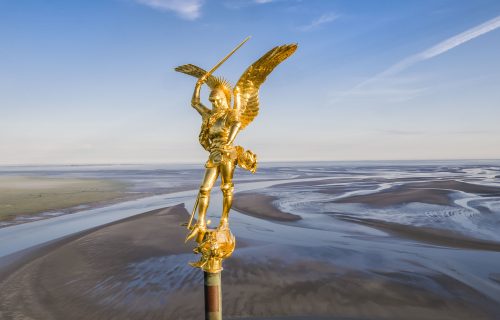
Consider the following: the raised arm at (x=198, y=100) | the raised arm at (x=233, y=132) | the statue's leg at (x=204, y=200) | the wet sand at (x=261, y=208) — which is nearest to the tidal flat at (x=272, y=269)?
the wet sand at (x=261, y=208)

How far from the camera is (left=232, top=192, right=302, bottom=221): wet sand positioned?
20.1 meters

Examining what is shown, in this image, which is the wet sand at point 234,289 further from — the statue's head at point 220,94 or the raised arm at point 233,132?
the statue's head at point 220,94

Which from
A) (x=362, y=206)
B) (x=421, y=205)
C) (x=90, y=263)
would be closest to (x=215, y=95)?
(x=90, y=263)

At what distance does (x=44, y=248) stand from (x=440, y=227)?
61.4 ft

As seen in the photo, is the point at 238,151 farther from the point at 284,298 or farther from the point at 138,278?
the point at 138,278

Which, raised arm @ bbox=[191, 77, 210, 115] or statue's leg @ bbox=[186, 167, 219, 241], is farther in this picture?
raised arm @ bbox=[191, 77, 210, 115]

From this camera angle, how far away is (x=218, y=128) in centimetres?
345

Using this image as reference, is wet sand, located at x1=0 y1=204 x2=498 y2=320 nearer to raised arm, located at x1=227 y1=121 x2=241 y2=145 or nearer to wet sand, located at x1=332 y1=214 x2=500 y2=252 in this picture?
wet sand, located at x1=332 y1=214 x2=500 y2=252

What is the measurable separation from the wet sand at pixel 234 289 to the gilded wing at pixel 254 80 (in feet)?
18.9

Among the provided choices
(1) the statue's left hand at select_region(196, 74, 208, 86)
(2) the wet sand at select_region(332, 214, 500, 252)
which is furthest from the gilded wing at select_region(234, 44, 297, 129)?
(2) the wet sand at select_region(332, 214, 500, 252)

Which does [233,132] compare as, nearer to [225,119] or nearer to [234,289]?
[225,119]

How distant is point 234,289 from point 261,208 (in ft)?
47.0

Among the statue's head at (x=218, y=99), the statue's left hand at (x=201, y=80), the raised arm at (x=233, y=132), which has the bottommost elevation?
the raised arm at (x=233, y=132)

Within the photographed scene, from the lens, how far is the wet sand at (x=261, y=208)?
20078 mm
